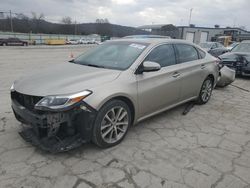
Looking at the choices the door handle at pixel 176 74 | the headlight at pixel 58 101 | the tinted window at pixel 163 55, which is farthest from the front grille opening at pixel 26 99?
the door handle at pixel 176 74

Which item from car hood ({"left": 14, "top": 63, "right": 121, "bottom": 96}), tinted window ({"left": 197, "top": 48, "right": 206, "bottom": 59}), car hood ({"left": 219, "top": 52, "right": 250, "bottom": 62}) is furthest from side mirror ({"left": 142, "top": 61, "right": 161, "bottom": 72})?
car hood ({"left": 219, "top": 52, "right": 250, "bottom": 62})

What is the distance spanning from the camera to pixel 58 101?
2.65 meters

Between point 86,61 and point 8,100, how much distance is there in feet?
8.07

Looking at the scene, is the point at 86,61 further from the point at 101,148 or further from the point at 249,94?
the point at 249,94

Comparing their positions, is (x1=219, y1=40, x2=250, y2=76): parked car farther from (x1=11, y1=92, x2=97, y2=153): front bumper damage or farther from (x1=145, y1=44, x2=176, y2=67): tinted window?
(x1=11, y1=92, x2=97, y2=153): front bumper damage

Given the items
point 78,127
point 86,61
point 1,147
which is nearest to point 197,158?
point 78,127

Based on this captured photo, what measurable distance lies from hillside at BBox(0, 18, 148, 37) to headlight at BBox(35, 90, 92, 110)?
51452mm

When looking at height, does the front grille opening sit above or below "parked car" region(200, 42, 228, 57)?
below

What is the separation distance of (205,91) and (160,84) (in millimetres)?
2023

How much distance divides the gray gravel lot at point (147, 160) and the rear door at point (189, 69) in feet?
2.31

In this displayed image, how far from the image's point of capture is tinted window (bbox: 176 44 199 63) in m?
4.34

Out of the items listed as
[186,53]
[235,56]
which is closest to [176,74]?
[186,53]

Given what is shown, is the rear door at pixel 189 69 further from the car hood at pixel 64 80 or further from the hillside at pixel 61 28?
the hillside at pixel 61 28

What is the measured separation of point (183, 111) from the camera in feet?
15.8
